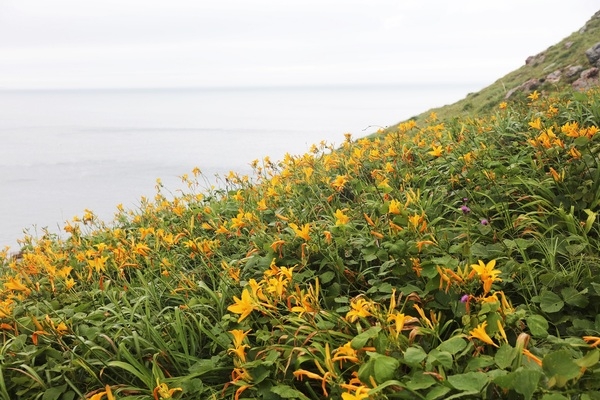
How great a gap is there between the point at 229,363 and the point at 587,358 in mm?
1375

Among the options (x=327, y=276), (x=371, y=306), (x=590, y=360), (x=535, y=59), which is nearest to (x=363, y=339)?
(x=371, y=306)

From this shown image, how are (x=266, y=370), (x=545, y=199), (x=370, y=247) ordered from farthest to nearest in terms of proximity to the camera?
1. (x=545, y=199)
2. (x=370, y=247)
3. (x=266, y=370)

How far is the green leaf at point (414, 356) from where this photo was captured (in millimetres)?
1300

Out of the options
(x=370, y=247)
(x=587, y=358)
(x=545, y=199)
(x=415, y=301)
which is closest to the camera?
(x=587, y=358)

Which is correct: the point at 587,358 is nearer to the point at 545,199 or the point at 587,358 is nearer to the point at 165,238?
the point at 545,199

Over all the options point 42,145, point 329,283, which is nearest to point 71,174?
point 329,283

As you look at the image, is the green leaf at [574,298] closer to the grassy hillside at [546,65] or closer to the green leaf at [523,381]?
the green leaf at [523,381]

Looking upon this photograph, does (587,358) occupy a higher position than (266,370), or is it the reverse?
(266,370)

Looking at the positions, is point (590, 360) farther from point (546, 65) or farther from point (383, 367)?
point (546, 65)

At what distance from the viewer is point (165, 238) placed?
9.14 feet

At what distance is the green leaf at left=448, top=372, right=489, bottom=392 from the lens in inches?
45.4

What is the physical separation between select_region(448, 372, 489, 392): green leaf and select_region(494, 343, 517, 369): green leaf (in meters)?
0.08

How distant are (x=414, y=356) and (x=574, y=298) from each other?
2.78ft

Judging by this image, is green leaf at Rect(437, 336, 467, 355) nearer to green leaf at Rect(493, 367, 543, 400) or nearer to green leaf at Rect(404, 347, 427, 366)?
green leaf at Rect(404, 347, 427, 366)
